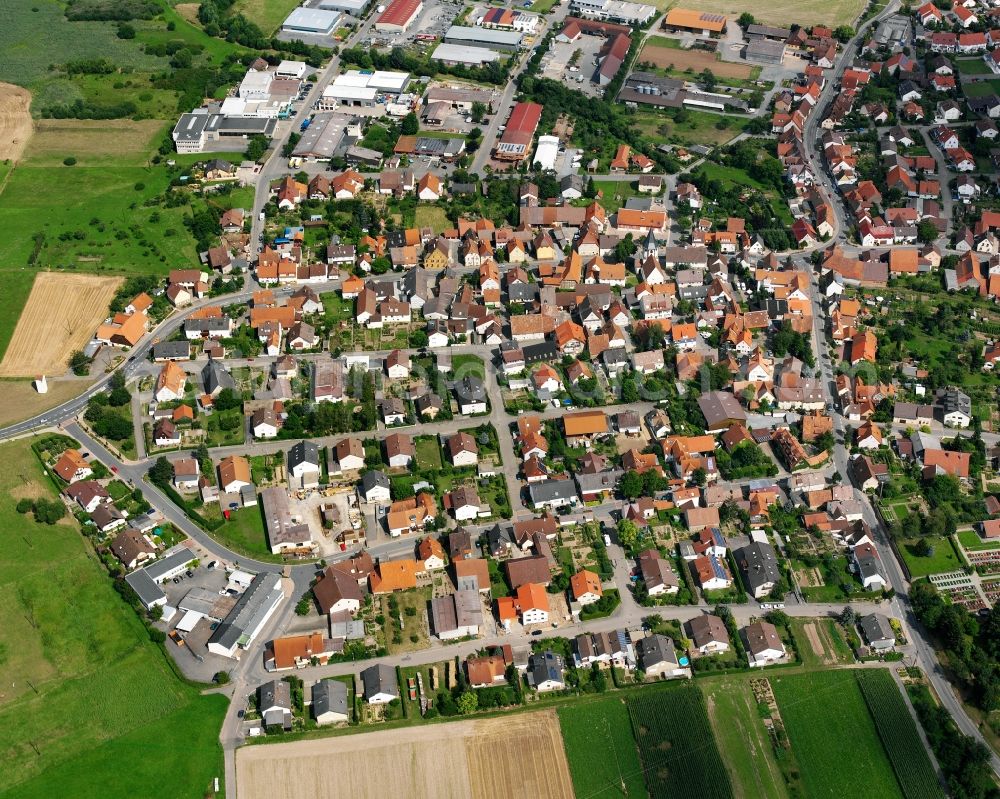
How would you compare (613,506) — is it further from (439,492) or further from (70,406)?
(70,406)

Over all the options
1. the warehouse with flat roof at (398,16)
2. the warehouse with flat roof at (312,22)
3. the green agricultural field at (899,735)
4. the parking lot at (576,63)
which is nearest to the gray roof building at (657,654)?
the green agricultural field at (899,735)

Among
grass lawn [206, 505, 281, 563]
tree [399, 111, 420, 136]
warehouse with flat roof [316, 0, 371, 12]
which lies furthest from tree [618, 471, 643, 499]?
warehouse with flat roof [316, 0, 371, 12]

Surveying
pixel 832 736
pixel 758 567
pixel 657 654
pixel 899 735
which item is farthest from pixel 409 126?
pixel 899 735

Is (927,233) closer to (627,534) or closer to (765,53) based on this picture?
(765,53)

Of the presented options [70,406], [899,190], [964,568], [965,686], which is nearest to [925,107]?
[899,190]

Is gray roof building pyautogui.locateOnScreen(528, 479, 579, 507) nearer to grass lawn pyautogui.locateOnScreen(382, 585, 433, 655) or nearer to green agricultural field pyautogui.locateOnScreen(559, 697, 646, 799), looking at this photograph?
grass lawn pyautogui.locateOnScreen(382, 585, 433, 655)

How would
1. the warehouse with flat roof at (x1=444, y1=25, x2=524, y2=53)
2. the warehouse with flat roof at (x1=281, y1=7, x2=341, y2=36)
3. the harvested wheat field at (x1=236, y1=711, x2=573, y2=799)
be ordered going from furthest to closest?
the warehouse with flat roof at (x1=281, y1=7, x2=341, y2=36), the warehouse with flat roof at (x1=444, y1=25, x2=524, y2=53), the harvested wheat field at (x1=236, y1=711, x2=573, y2=799)
